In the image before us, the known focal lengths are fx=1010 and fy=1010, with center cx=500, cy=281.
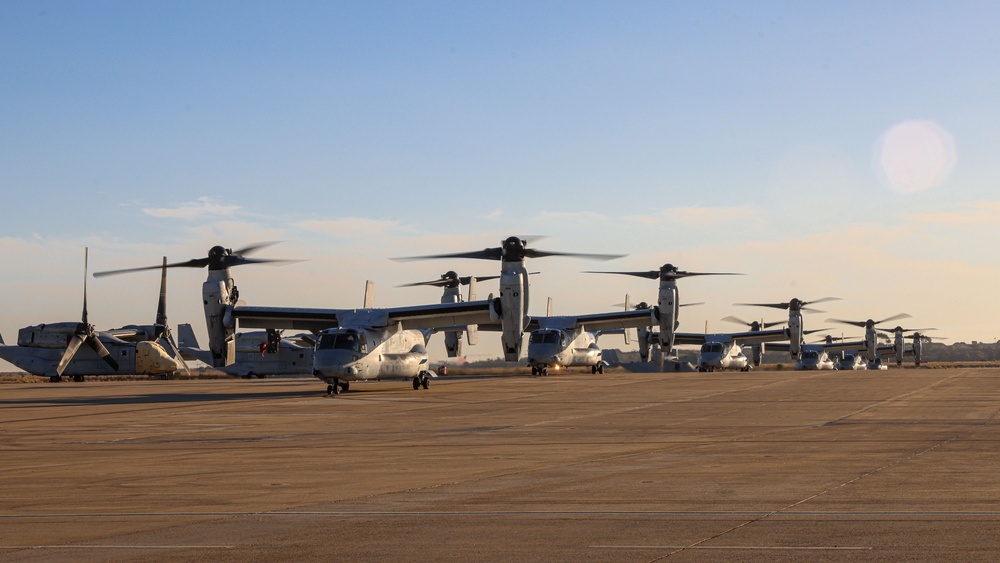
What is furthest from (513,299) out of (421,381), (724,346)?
(724,346)

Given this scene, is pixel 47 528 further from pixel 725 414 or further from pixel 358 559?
pixel 725 414

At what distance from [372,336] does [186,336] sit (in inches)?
2271

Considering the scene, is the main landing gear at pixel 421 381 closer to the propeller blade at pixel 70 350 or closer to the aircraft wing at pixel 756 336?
the propeller blade at pixel 70 350

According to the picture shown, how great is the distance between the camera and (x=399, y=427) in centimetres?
2314

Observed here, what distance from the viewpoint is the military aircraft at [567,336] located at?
5691 cm

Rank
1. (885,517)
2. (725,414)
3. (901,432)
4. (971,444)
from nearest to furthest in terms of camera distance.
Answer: (885,517)
(971,444)
(901,432)
(725,414)

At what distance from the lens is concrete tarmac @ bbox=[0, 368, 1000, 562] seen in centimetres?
847

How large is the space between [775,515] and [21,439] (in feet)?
55.3

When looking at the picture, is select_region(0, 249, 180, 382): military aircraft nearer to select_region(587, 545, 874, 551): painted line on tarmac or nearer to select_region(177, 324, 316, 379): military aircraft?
select_region(177, 324, 316, 379): military aircraft

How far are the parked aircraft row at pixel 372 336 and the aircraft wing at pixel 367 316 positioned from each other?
0.05 metres

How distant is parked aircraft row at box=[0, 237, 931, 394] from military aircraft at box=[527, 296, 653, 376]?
0.22 ft

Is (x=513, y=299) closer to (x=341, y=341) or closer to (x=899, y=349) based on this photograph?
(x=341, y=341)

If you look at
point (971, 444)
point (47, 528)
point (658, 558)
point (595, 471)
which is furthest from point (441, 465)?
point (971, 444)

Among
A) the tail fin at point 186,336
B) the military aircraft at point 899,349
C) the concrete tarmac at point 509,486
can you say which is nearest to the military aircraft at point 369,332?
the concrete tarmac at point 509,486
